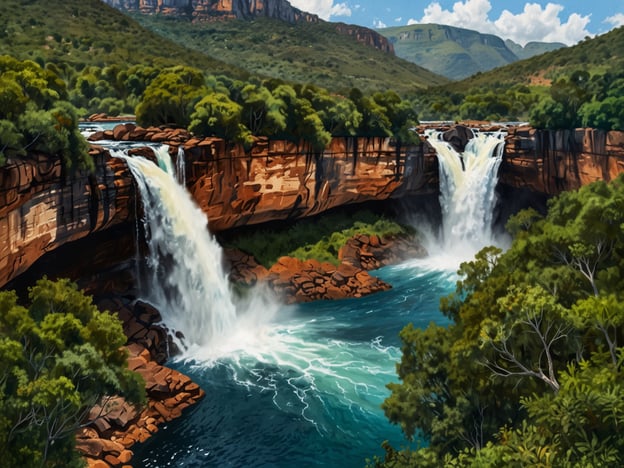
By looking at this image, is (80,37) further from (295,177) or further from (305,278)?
(305,278)

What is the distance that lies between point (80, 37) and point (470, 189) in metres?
67.2

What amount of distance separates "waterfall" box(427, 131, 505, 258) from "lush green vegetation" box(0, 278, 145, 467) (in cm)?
4179

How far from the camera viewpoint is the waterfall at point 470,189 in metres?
53.5

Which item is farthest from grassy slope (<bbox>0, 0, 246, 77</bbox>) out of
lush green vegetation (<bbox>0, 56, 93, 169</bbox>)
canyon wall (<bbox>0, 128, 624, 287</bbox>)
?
lush green vegetation (<bbox>0, 56, 93, 169</bbox>)

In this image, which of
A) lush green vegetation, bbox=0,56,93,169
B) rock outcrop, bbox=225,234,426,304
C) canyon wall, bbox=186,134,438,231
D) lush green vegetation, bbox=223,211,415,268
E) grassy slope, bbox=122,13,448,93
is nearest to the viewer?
lush green vegetation, bbox=0,56,93,169

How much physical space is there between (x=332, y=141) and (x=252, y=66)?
290 feet

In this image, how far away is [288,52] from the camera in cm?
14350

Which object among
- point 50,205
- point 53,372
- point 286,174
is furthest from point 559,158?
point 53,372

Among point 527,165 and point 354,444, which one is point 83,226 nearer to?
point 354,444

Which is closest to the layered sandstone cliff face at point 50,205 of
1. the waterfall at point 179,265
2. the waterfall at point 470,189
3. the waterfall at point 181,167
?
the waterfall at point 179,265

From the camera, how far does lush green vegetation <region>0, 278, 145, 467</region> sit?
49.1 feet

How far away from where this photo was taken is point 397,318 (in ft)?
124

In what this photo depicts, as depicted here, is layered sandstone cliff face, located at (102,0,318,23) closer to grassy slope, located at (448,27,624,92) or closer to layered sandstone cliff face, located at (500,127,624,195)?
grassy slope, located at (448,27,624,92)

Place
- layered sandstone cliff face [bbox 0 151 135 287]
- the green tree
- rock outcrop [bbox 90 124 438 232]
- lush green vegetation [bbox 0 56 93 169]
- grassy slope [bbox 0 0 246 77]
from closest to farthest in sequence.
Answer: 1. layered sandstone cliff face [bbox 0 151 135 287]
2. lush green vegetation [bbox 0 56 93 169]
3. rock outcrop [bbox 90 124 438 232]
4. the green tree
5. grassy slope [bbox 0 0 246 77]
